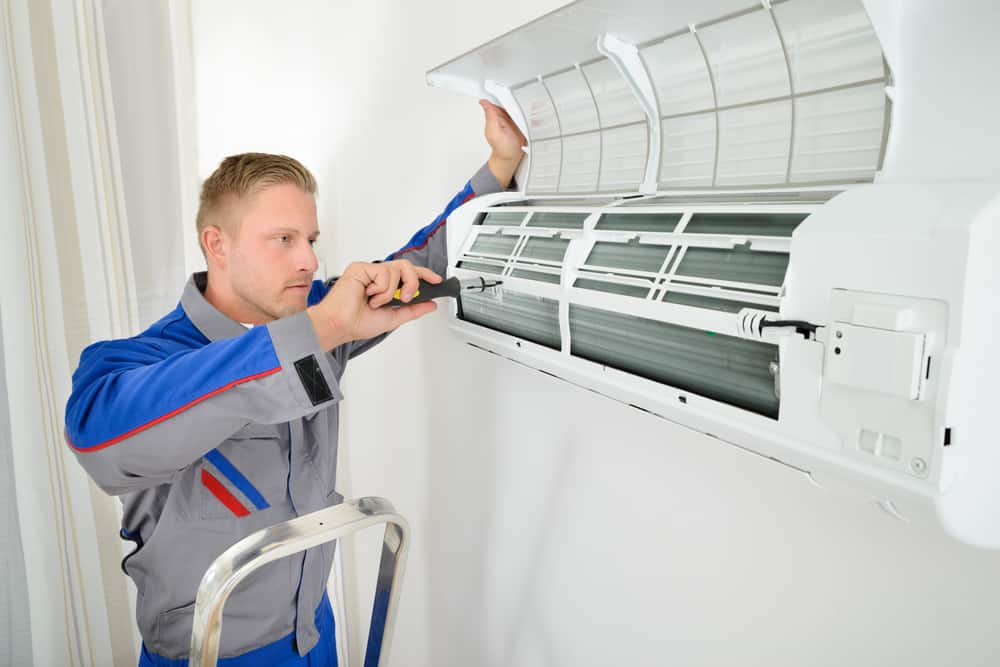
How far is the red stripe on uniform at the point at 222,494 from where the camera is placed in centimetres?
114

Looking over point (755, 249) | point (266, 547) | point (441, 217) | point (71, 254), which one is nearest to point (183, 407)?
point (266, 547)

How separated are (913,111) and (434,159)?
106 centimetres

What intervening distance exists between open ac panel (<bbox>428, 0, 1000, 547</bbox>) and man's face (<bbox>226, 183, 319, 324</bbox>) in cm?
33

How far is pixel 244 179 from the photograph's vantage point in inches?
46.6

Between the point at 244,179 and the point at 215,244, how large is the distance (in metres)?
0.14

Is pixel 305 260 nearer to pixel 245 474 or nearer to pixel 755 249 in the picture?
pixel 245 474

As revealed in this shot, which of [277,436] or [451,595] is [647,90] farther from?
[451,595]

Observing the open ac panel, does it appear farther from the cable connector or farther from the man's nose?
the man's nose

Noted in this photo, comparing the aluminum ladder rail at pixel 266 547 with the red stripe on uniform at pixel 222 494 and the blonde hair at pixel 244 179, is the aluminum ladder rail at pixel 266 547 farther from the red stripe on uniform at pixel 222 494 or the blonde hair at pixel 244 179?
the blonde hair at pixel 244 179

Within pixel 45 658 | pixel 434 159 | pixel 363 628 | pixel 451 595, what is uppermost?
pixel 434 159

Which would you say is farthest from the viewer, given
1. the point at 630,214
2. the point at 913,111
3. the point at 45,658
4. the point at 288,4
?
the point at 288,4

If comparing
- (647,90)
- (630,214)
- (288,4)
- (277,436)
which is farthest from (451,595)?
(288,4)

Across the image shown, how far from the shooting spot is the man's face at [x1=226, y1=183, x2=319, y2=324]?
3.85 ft

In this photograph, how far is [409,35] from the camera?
1.51 metres
